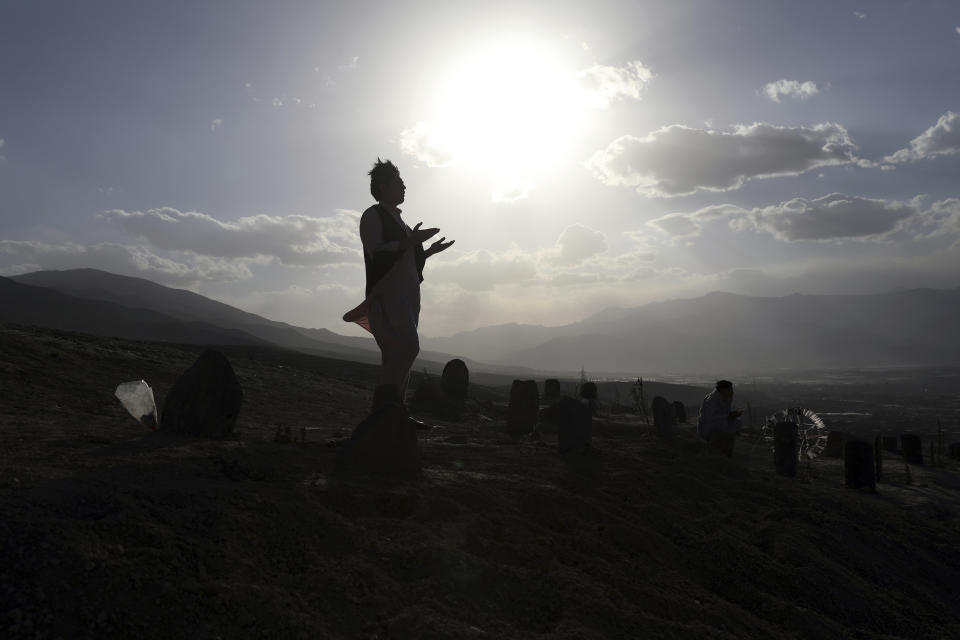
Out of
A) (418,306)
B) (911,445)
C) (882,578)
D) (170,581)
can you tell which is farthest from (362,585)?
(911,445)

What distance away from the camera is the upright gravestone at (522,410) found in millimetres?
12805

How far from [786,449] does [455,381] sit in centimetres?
1028

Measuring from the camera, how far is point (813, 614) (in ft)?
14.2

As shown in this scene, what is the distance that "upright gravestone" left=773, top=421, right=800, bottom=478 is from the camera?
1074 cm

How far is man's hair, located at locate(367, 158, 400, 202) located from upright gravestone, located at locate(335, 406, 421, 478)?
2.94 m

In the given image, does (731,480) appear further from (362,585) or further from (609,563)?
(362,585)

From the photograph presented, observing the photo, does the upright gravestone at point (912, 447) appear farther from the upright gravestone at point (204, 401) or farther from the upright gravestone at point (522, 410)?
the upright gravestone at point (204, 401)

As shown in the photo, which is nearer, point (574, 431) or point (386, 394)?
point (386, 394)

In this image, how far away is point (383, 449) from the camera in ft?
18.3

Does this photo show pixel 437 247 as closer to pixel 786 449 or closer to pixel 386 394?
pixel 386 394

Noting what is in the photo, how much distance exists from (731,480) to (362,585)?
651 cm

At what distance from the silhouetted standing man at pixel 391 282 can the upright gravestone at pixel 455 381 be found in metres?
11.5

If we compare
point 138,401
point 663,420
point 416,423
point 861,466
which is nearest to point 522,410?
point 663,420

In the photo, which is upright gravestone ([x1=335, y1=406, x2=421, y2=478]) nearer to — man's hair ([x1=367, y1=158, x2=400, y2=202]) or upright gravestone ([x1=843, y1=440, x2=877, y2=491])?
man's hair ([x1=367, y1=158, x2=400, y2=202])
